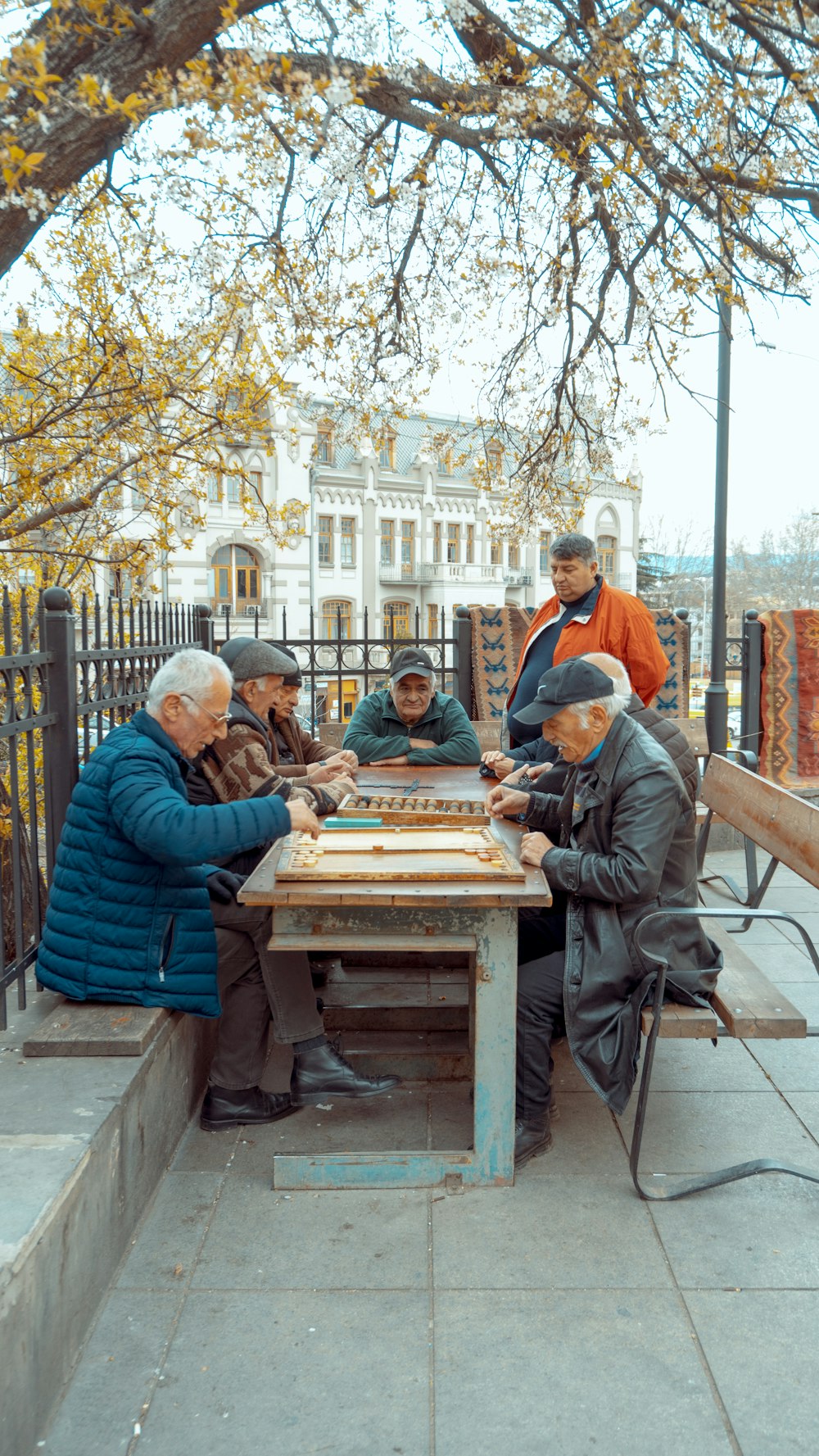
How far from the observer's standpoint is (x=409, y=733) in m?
5.33

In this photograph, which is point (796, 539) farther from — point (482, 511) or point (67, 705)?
point (67, 705)

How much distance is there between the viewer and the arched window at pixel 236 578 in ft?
123

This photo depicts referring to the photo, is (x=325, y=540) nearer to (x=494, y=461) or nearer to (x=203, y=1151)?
(x=494, y=461)

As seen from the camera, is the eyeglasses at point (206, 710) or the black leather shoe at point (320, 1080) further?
the black leather shoe at point (320, 1080)

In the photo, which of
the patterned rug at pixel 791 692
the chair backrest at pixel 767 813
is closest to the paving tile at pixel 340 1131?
the chair backrest at pixel 767 813

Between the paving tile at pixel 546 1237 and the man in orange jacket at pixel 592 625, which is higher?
the man in orange jacket at pixel 592 625

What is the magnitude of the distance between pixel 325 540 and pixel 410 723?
36.5 metres

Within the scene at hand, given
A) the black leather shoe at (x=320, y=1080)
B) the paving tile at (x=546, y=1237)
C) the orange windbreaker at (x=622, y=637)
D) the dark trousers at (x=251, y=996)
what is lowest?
the paving tile at (x=546, y=1237)

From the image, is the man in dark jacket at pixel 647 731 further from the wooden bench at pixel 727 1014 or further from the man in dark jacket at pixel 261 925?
the man in dark jacket at pixel 261 925

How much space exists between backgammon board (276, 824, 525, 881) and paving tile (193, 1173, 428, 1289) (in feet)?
3.13

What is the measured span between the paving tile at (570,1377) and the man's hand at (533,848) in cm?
115

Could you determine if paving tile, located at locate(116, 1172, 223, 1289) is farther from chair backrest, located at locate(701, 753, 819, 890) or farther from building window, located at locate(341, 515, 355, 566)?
building window, located at locate(341, 515, 355, 566)

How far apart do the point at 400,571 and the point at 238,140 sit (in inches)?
1520

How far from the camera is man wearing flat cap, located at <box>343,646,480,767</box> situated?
5.15 meters
